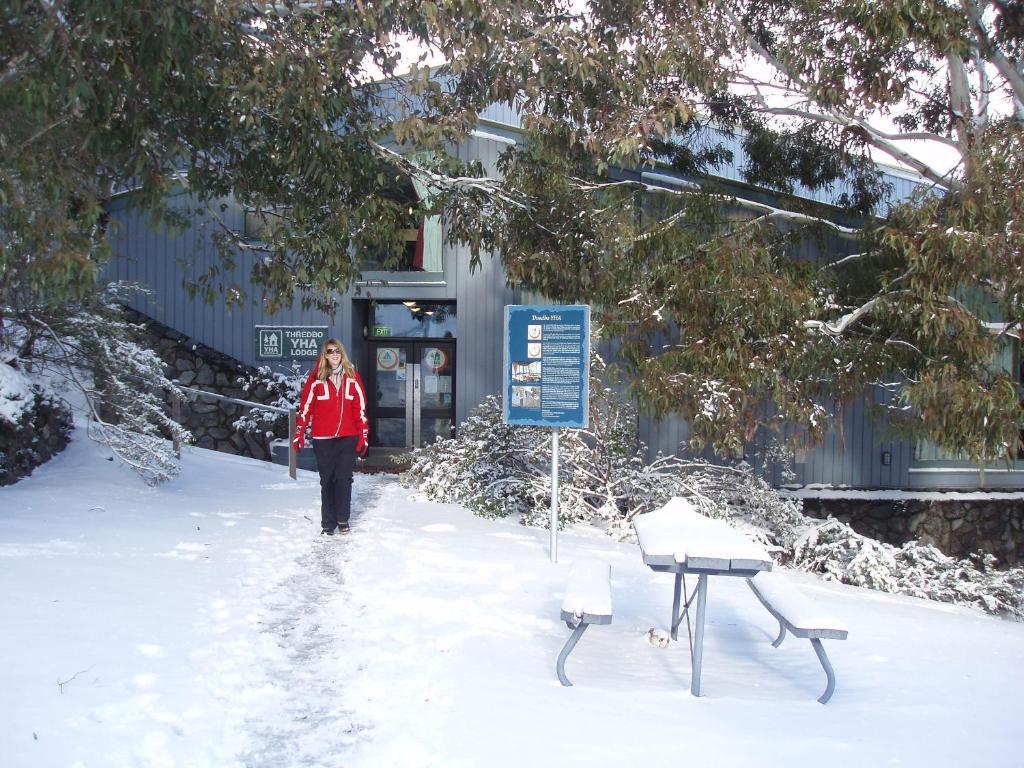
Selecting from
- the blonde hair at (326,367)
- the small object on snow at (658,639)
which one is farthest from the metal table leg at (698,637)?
the blonde hair at (326,367)

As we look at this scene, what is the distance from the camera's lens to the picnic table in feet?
14.3

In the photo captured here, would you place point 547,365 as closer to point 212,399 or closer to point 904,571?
point 904,571

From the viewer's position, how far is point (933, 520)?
1388 centimetres

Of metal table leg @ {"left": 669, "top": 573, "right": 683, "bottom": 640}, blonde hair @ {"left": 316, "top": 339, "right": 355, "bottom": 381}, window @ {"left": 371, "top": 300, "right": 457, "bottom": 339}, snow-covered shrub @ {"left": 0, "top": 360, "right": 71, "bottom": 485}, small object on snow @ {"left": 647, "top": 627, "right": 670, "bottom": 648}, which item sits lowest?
small object on snow @ {"left": 647, "top": 627, "right": 670, "bottom": 648}

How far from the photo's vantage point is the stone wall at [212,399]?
15.0 metres

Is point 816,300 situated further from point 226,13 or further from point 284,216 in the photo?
point 226,13

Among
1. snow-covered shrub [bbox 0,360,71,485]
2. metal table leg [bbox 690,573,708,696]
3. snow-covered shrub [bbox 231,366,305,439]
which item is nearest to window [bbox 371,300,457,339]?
snow-covered shrub [bbox 231,366,305,439]

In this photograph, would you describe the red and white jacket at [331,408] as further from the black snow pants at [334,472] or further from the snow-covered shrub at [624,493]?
the snow-covered shrub at [624,493]

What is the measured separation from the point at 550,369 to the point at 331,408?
1993 mm

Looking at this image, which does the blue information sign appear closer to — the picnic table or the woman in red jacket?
the woman in red jacket

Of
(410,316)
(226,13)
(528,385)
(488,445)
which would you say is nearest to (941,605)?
(528,385)

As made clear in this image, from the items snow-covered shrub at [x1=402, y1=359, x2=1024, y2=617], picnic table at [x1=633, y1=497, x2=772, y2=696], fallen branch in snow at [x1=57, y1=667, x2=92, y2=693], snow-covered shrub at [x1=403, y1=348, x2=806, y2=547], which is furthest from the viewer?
snow-covered shrub at [x1=403, y1=348, x2=806, y2=547]

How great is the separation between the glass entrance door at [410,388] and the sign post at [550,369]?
7.66 m

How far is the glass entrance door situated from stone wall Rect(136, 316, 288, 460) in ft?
6.65
